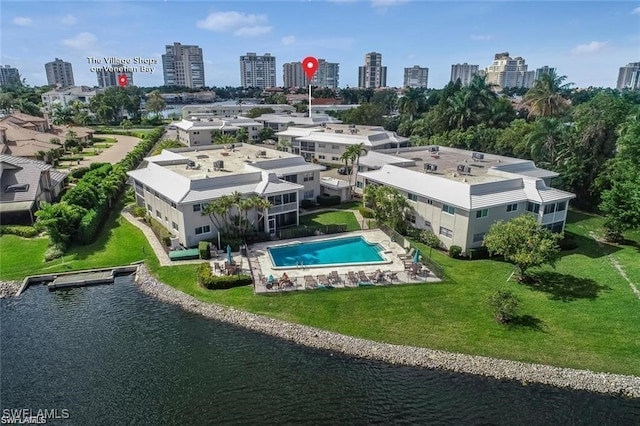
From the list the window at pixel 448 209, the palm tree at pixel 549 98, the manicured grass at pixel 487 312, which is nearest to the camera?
the manicured grass at pixel 487 312

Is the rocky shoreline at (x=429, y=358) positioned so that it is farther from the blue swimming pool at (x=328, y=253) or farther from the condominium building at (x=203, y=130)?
the condominium building at (x=203, y=130)

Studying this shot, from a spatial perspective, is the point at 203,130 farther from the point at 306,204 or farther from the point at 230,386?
the point at 230,386

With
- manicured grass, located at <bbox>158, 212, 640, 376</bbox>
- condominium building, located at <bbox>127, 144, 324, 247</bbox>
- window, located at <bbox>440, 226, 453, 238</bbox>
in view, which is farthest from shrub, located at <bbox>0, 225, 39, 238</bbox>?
window, located at <bbox>440, 226, 453, 238</bbox>

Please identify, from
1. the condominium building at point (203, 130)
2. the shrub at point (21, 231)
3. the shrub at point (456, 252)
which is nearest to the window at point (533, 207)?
the shrub at point (456, 252)

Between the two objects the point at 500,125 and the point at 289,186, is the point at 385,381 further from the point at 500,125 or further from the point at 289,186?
the point at 500,125

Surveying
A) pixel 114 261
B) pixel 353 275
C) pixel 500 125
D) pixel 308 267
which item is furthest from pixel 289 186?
pixel 500 125

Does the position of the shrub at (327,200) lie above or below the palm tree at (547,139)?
below

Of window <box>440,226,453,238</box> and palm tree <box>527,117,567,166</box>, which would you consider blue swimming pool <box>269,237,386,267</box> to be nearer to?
window <box>440,226,453,238</box>
